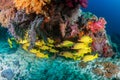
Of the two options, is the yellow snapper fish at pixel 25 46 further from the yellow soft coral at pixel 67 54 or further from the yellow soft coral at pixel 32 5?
the yellow soft coral at pixel 32 5

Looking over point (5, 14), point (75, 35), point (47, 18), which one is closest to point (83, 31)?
point (75, 35)

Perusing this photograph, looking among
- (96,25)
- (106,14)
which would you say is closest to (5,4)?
(96,25)

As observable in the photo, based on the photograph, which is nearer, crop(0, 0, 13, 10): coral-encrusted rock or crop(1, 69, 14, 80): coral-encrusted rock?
crop(1, 69, 14, 80): coral-encrusted rock

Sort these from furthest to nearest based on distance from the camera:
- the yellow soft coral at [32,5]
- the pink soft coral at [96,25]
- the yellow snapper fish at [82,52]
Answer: the pink soft coral at [96,25] < the yellow snapper fish at [82,52] < the yellow soft coral at [32,5]

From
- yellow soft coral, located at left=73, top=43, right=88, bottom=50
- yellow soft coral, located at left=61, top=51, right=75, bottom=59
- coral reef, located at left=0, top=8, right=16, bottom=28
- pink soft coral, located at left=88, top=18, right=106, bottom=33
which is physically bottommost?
yellow soft coral, located at left=61, top=51, right=75, bottom=59

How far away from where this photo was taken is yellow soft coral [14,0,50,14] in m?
5.23

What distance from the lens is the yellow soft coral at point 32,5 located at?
5.23 metres

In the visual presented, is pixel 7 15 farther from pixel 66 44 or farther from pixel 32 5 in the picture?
pixel 66 44

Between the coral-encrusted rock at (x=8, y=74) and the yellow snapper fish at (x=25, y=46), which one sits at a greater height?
the yellow snapper fish at (x=25, y=46)

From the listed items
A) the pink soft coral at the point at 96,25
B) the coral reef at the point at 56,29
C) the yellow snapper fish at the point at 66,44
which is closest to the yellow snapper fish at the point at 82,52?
the coral reef at the point at 56,29

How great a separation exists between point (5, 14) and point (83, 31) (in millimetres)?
2254

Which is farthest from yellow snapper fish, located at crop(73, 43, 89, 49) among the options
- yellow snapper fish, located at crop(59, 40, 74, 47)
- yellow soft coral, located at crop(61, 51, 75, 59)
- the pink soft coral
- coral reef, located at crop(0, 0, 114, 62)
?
the pink soft coral

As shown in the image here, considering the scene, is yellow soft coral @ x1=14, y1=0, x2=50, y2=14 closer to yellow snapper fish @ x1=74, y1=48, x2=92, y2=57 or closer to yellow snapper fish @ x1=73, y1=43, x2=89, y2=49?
yellow snapper fish @ x1=73, y1=43, x2=89, y2=49

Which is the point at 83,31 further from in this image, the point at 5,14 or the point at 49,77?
the point at 5,14
